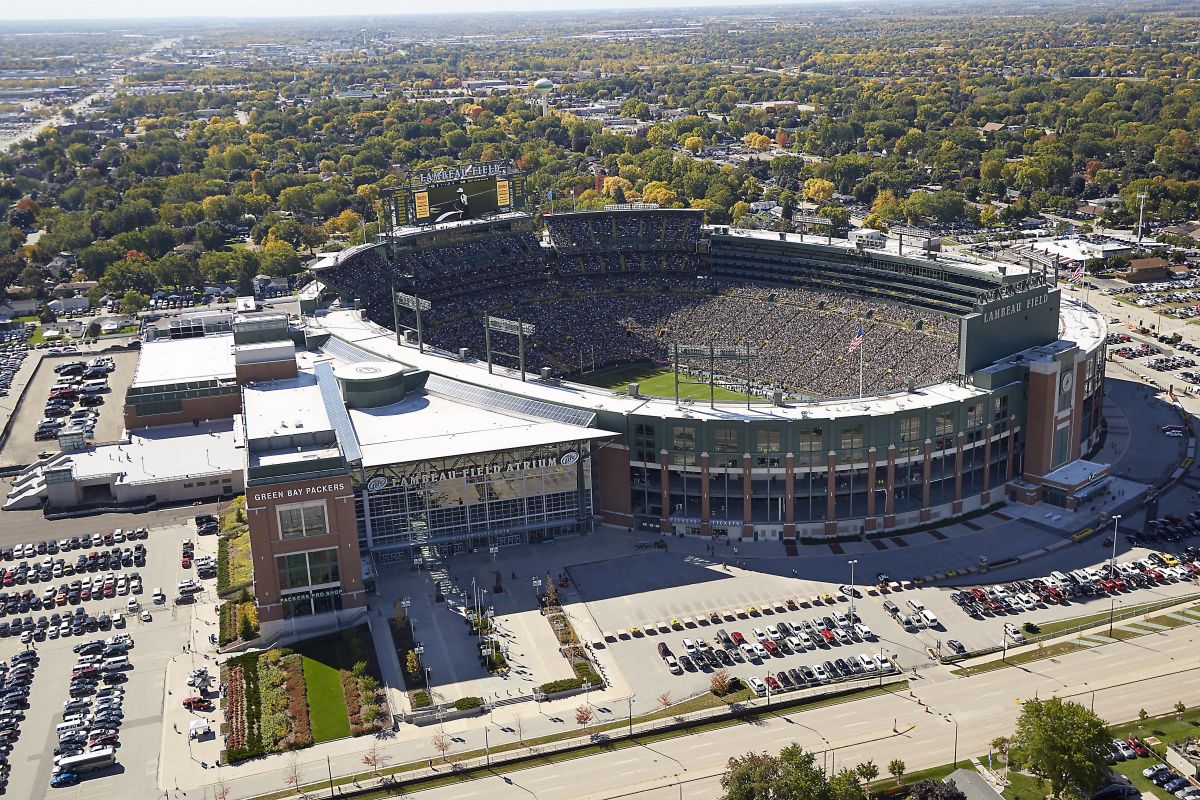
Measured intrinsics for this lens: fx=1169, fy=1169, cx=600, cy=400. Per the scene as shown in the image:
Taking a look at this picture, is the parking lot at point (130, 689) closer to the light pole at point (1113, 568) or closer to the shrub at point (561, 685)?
the shrub at point (561, 685)

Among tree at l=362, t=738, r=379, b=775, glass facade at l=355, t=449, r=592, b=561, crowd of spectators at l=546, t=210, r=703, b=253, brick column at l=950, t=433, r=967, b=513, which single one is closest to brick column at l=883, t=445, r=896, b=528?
brick column at l=950, t=433, r=967, b=513

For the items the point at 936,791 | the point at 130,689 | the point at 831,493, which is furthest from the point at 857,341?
the point at 130,689

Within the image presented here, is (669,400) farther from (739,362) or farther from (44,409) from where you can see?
(44,409)

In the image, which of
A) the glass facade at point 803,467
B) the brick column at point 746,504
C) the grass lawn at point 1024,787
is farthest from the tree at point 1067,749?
the brick column at point 746,504

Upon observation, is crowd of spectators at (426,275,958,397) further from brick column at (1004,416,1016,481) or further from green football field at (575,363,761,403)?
brick column at (1004,416,1016,481)

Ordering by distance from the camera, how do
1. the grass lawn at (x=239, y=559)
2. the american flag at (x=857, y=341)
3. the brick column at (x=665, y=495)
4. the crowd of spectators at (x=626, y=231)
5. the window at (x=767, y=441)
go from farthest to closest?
the crowd of spectators at (x=626, y=231), the american flag at (x=857, y=341), the brick column at (x=665, y=495), the window at (x=767, y=441), the grass lawn at (x=239, y=559)

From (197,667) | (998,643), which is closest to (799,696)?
(998,643)

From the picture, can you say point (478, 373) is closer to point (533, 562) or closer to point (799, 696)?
point (533, 562)
